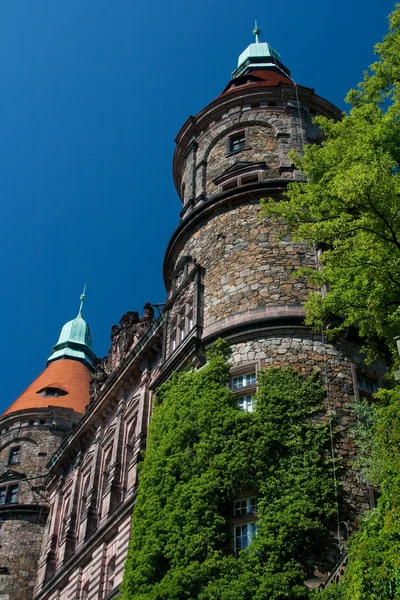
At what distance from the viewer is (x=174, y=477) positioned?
17891 millimetres

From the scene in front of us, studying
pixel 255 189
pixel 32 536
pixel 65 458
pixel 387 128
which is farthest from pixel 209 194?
pixel 32 536

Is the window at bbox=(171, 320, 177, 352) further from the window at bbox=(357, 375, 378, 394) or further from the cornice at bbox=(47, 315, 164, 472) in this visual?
the window at bbox=(357, 375, 378, 394)

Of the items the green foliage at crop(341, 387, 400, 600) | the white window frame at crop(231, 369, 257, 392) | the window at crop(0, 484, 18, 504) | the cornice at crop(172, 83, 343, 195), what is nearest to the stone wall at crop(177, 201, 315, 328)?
the white window frame at crop(231, 369, 257, 392)

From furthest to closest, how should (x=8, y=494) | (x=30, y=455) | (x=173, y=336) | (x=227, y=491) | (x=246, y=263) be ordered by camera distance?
1. (x=30, y=455)
2. (x=8, y=494)
3. (x=173, y=336)
4. (x=246, y=263)
5. (x=227, y=491)

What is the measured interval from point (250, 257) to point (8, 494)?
72.6 feet

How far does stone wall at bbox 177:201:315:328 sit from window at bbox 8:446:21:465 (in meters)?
20.7

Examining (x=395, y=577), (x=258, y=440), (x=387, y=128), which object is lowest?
(x=395, y=577)

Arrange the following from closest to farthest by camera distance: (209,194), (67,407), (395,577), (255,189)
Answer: (395,577) < (255,189) < (209,194) < (67,407)

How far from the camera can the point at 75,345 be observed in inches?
2162

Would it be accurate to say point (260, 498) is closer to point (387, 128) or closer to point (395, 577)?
point (395, 577)

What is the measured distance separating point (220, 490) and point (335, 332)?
4.95 m

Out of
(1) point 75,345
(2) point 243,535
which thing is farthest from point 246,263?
(1) point 75,345

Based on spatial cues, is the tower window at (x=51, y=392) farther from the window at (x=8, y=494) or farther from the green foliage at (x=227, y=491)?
the green foliage at (x=227, y=491)

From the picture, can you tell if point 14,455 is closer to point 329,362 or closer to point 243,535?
point 329,362
